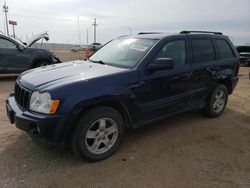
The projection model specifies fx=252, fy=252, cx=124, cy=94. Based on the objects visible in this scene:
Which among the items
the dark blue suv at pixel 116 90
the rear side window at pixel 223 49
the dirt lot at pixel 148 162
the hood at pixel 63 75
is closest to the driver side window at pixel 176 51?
the dark blue suv at pixel 116 90

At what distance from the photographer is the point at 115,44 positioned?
15.3ft

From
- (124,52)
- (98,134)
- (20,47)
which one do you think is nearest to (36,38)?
(20,47)

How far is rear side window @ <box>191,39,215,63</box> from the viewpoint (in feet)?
14.9

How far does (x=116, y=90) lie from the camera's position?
332 centimetres

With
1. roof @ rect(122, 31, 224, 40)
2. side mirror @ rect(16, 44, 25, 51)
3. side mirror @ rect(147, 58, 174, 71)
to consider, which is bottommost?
side mirror @ rect(16, 44, 25, 51)

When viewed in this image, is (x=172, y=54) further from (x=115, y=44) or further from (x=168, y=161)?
(x=168, y=161)

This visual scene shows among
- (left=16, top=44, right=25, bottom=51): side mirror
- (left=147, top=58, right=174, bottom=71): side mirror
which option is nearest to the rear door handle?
(left=147, top=58, right=174, bottom=71): side mirror

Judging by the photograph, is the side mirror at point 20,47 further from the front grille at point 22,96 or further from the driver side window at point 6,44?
the front grille at point 22,96

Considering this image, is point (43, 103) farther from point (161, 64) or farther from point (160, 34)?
point (160, 34)

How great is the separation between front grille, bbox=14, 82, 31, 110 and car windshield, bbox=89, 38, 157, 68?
53.1 inches

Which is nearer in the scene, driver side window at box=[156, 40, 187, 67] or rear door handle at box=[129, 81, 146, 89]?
rear door handle at box=[129, 81, 146, 89]

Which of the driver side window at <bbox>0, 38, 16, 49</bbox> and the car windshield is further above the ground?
the car windshield

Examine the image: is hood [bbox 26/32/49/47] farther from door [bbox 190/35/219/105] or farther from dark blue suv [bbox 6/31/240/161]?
door [bbox 190/35/219/105]

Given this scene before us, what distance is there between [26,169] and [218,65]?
386cm
